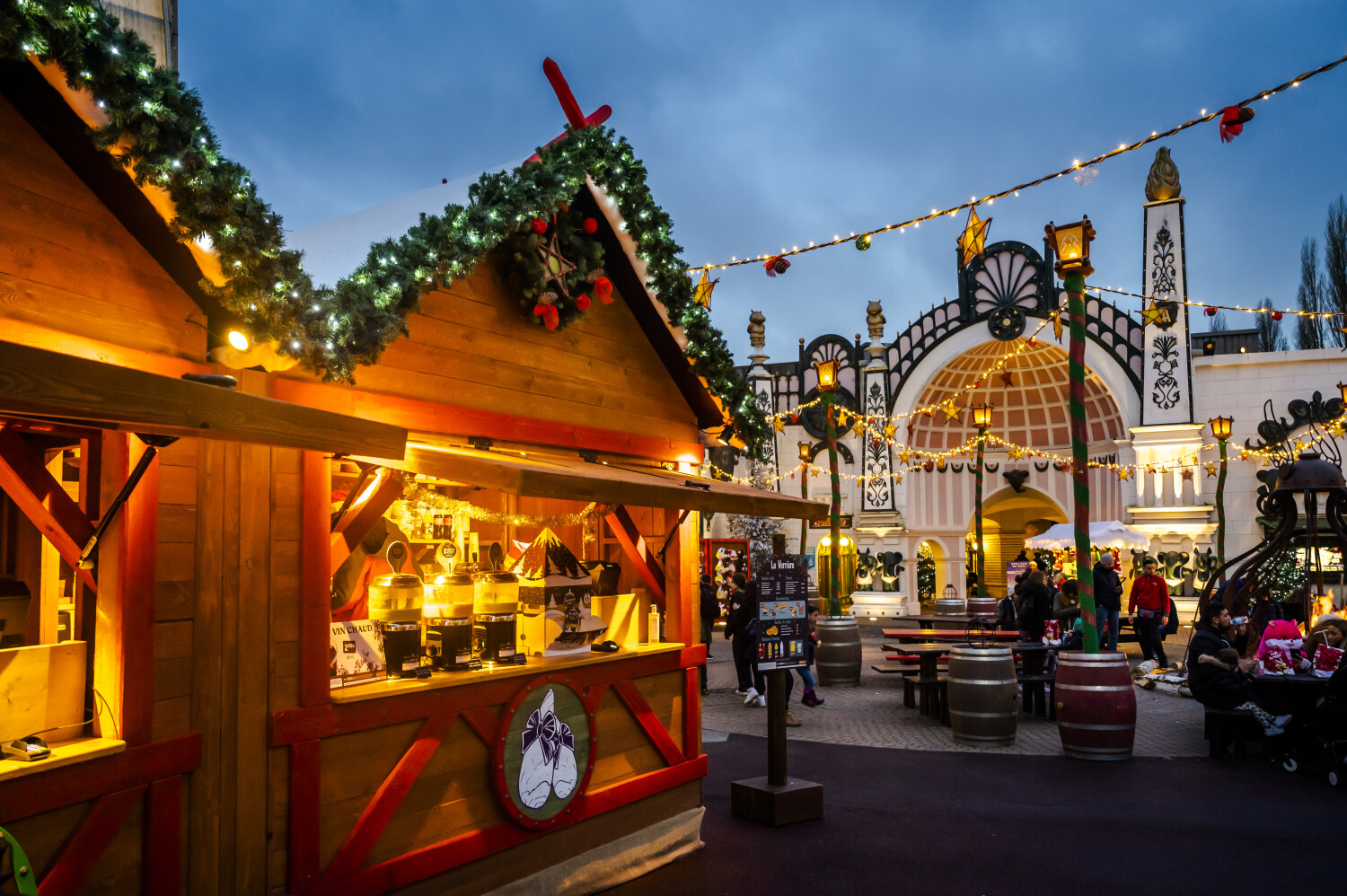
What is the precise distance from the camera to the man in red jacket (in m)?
14.4

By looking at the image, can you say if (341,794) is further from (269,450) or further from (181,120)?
(181,120)

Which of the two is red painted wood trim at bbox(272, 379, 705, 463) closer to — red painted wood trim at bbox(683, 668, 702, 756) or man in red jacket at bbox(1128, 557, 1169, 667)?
red painted wood trim at bbox(683, 668, 702, 756)

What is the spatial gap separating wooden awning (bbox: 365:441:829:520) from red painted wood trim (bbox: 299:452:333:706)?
277 millimetres

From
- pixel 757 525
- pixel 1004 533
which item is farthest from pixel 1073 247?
pixel 1004 533

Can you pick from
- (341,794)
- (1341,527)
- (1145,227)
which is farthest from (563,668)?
(1145,227)

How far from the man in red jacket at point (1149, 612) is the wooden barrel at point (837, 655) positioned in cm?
455

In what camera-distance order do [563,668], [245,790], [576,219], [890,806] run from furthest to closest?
[890,806] → [576,219] → [563,668] → [245,790]

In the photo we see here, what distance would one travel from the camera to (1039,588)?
1266 centimetres

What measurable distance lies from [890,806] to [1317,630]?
5.66 m

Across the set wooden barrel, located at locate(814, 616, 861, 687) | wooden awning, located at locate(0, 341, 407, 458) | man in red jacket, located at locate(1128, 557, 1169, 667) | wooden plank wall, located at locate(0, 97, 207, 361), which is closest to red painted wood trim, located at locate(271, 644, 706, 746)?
wooden awning, located at locate(0, 341, 407, 458)

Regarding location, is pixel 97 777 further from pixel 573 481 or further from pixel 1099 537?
pixel 1099 537

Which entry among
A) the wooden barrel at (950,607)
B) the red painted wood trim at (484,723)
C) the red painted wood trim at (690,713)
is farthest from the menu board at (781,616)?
the wooden barrel at (950,607)

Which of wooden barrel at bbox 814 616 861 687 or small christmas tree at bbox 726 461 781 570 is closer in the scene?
wooden barrel at bbox 814 616 861 687

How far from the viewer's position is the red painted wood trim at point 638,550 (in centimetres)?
611
